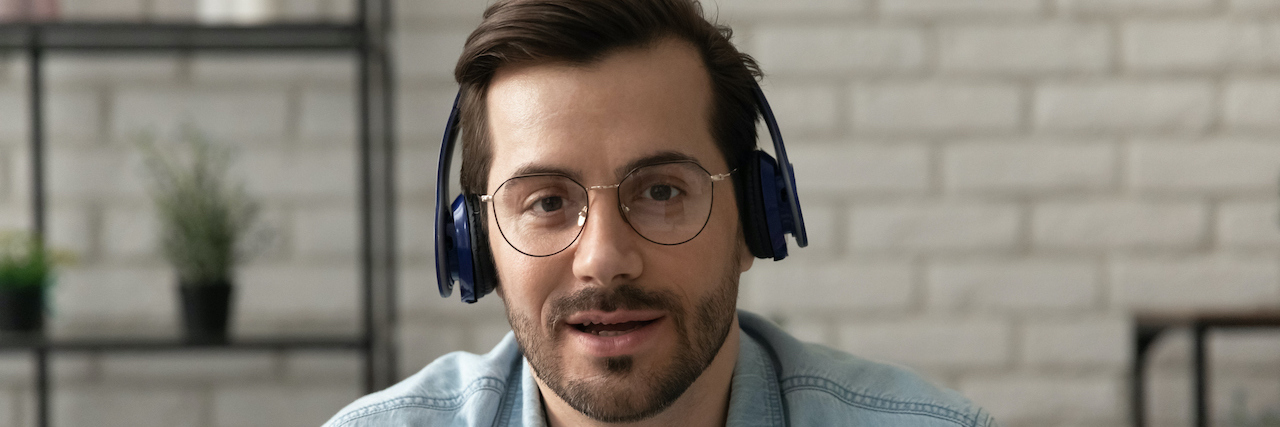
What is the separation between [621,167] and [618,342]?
181 millimetres

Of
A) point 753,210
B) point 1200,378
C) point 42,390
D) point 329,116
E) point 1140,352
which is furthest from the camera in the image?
point 329,116

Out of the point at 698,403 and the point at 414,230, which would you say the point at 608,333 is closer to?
the point at 698,403

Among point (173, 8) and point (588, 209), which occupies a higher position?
point (173, 8)

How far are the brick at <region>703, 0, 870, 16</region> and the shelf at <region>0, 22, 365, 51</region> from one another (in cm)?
70

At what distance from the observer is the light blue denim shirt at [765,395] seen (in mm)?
1079

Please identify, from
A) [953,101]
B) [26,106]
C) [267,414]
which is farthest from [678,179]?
[26,106]

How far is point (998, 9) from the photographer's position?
6.05 feet

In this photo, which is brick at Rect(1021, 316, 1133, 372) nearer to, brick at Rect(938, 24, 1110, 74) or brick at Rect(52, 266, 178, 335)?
brick at Rect(938, 24, 1110, 74)

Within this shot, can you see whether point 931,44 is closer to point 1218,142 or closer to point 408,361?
point 1218,142

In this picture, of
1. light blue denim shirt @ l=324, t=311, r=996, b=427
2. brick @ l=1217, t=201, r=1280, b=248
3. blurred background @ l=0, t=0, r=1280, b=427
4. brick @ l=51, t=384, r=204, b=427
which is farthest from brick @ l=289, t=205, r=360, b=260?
brick @ l=1217, t=201, r=1280, b=248

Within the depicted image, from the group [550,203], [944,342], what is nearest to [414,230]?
[550,203]

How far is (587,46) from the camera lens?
3.32ft

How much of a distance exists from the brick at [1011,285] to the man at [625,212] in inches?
31.8

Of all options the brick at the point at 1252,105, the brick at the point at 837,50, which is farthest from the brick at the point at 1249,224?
the brick at the point at 837,50
